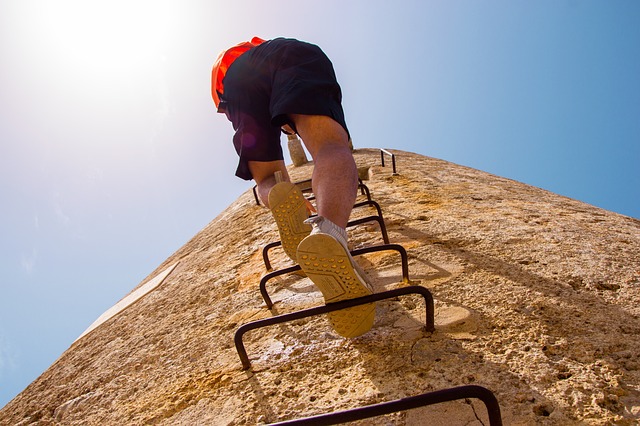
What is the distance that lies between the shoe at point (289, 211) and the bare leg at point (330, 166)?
0.20 m

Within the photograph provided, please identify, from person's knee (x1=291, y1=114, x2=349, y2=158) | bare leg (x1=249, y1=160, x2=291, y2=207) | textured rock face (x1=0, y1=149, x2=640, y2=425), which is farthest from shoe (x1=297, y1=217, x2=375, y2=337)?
bare leg (x1=249, y1=160, x2=291, y2=207)

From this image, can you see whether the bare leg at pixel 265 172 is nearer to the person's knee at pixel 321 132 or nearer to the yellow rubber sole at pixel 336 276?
the person's knee at pixel 321 132

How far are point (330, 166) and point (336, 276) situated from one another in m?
0.35

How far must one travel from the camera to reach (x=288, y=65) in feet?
5.16

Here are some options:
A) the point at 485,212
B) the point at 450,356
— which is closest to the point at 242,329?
the point at 450,356

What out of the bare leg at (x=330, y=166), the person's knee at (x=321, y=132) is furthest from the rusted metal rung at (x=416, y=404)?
the person's knee at (x=321, y=132)

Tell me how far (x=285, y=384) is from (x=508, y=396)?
1.98 feet

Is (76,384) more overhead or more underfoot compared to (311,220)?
more underfoot

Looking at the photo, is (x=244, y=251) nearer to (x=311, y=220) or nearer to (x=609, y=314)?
(x=311, y=220)

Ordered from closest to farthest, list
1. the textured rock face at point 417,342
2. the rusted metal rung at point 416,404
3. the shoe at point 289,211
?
1. the rusted metal rung at point 416,404
2. the textured rock face at point 417,342
3. the shoe at point 289,211

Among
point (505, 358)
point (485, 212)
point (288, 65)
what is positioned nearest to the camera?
point (505, 358)

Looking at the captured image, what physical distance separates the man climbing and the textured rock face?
0.20 metres

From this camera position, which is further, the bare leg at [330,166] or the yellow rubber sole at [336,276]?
the bare leg at [330,166]

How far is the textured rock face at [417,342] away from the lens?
3.50ft
